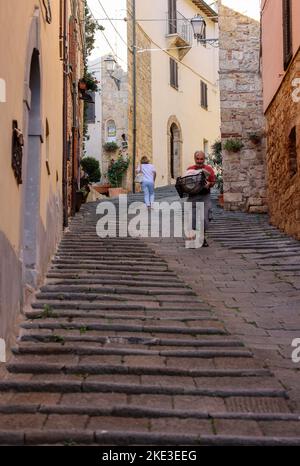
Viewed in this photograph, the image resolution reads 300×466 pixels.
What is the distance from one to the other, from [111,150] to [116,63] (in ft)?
9.64

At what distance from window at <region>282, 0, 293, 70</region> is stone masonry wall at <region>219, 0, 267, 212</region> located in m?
4.18

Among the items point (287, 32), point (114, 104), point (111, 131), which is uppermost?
point (114, 104)

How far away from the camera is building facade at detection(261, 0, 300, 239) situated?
353 inches

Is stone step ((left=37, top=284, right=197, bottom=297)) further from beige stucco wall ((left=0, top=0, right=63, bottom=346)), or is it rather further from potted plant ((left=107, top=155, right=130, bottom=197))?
potted plant ((left=107, top=155, right=130, bottom=197))

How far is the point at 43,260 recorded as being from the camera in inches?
255

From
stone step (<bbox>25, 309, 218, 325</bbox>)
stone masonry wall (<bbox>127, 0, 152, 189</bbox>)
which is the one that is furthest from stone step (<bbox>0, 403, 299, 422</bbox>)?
stone masonry wall (<bbox>127, 0, 152, 189</bbox>)

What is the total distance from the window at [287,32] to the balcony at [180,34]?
1666cm

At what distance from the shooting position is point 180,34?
86.9ft

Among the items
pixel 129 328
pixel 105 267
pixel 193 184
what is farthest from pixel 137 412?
pixel 193 184

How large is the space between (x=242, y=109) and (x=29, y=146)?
8664mm

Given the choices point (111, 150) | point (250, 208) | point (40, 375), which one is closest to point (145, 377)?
point (40, 375)

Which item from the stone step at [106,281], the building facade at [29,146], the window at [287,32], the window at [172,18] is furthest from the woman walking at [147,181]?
the window at [172,18]

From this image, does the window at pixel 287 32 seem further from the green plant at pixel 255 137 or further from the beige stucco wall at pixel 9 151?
the green plant at pixel 255 137

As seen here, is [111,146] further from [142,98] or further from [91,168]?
[142,98]
